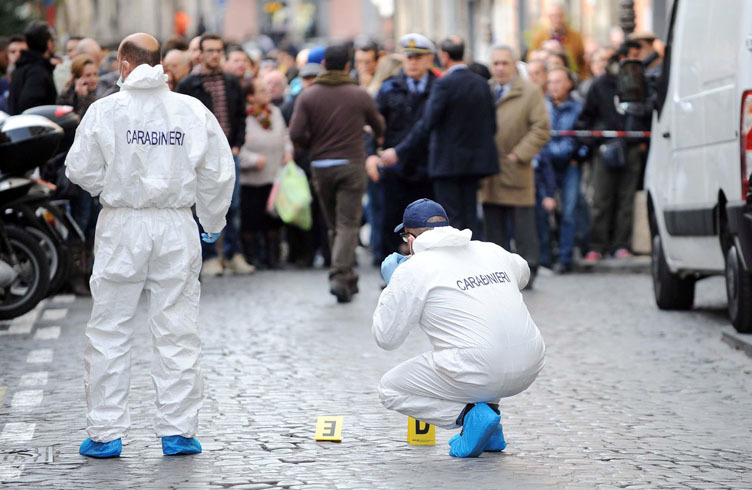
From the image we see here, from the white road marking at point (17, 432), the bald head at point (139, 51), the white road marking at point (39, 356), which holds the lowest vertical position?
the white road marking at point (39, 356)

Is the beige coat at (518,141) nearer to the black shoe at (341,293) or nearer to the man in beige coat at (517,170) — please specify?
the man in beige coat at (517,170)

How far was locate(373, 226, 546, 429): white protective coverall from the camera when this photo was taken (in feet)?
23.4

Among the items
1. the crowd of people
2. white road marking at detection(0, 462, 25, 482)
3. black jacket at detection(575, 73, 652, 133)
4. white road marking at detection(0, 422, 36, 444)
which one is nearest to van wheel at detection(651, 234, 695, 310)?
the crowd of people

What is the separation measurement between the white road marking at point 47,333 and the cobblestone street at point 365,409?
0.09 feet

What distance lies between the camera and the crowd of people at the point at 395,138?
1394 centimetres

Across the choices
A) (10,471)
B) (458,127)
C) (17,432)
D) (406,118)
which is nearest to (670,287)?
(458,127)

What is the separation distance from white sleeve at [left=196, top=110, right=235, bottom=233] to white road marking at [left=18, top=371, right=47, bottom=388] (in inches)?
91.4

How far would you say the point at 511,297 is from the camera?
288 inches

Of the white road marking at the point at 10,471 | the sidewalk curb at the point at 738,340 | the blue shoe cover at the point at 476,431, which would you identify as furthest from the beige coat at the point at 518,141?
the white road marking at the point at 10,471

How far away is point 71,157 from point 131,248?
46cm

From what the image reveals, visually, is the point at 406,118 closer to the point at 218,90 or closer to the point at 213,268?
the point at 218,90

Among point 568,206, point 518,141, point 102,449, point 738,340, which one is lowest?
point 568,206

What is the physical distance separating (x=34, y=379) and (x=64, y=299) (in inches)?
195

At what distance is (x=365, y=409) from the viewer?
27.8ft
